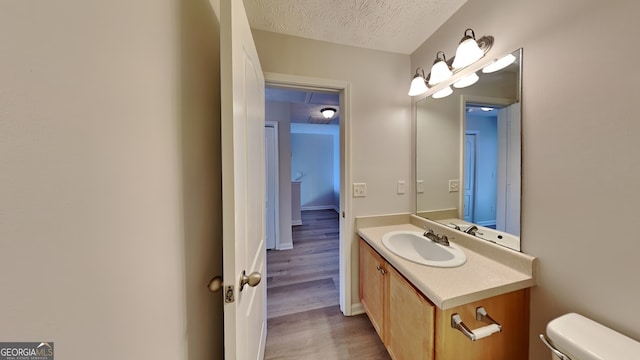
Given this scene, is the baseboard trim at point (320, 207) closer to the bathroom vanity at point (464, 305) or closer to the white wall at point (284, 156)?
the white wall at point (284, 156)

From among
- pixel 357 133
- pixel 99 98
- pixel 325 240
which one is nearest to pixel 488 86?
pixel 357 133

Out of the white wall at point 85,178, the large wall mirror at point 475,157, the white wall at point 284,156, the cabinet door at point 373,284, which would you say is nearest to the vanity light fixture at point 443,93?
the large wall mirror at point 475,157

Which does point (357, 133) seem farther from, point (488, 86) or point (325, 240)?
point (325, 240)

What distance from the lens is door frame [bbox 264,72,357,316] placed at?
1.51m

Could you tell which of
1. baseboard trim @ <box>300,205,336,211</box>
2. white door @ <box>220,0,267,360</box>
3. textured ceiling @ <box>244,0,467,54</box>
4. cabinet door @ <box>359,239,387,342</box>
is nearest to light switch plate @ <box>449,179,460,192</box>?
cabinet door @ <box>359,239,387,342</box>

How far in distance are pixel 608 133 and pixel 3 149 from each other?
1.53m

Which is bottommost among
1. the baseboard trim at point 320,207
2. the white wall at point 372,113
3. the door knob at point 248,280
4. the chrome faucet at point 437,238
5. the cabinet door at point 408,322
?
the baseboard trim at point 320,207

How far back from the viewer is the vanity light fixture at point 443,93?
1.42m

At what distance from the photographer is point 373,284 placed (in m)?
1.45

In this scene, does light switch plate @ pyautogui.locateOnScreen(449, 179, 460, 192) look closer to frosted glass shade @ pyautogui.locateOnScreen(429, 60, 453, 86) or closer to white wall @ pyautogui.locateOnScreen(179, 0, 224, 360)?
frosted glass shade @ pyautogui.locateOnScreen(429, 60, 453, 86)

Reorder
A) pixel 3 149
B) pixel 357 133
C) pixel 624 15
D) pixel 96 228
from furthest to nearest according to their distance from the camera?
pixel 357 133, pixel 624 15, pixel 96 228, pixel 3 149

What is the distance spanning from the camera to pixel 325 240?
3.44 metres

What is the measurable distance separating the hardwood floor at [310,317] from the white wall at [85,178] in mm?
1147

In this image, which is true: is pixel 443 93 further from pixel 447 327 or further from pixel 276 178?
pixel 276 178
